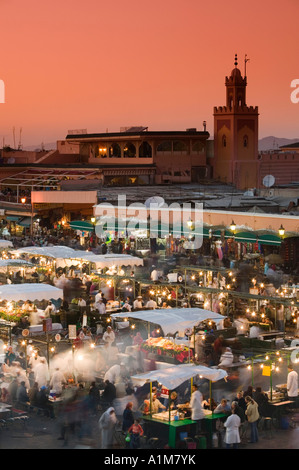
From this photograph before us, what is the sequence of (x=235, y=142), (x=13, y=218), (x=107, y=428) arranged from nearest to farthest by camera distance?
(x=107, y=428) < (x=13, y=218) < (x=235, y=142)

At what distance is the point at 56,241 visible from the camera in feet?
118

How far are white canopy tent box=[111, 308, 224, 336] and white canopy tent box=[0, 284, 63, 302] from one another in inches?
133

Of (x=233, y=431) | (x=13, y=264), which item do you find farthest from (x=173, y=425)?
(x=13, y=264)

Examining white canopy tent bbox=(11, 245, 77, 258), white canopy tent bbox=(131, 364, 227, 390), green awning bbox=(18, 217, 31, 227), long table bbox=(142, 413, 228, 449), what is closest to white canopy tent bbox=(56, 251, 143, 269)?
white canopy tent bbox=(11, 245, 77, 258)

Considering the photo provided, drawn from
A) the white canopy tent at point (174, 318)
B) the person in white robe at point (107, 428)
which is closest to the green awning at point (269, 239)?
the white canopy tent at point (174, 318)

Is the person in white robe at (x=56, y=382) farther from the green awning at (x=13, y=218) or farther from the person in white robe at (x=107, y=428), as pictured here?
the green awning at (x=13, y=218)

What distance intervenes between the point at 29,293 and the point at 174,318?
14.6 feet

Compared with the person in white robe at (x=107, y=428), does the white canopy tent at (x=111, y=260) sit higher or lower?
higher

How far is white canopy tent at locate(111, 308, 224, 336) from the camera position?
17.2m

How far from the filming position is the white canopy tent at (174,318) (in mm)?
17250

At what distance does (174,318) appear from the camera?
57.3 ft

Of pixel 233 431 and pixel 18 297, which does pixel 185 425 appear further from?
pixel 18 297

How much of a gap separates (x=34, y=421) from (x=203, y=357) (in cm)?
444

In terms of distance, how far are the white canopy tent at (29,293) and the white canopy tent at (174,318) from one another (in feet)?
11.1
